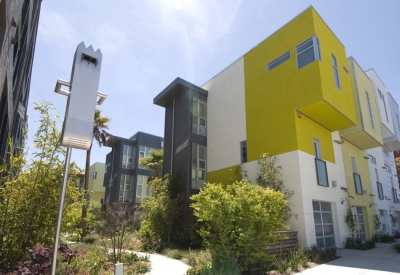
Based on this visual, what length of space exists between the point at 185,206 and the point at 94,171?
1194 inches

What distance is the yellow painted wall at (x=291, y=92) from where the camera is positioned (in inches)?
447

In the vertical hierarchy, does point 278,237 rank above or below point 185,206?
below

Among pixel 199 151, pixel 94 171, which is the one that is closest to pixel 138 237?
pixel 199 151

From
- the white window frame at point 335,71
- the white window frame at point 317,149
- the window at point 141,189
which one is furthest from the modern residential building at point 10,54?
the window at point 141,189

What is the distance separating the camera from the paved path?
7648 millimetres

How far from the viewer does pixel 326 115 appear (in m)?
12.5

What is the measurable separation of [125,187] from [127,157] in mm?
3436

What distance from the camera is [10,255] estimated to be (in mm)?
5250

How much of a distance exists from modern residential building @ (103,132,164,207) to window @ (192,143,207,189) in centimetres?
1330

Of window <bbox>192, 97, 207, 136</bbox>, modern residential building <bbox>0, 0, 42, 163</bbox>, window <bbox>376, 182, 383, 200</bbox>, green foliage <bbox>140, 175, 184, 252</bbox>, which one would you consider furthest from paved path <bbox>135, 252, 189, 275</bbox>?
window <bbox>376, 182, 383, 200</bbox>

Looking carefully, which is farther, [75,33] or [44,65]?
[75,33]

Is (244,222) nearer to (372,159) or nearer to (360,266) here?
(360,266)

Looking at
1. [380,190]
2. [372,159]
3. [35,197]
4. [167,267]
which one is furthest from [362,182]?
[35,197]

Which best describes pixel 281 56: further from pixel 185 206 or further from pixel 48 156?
pixel 48 156
